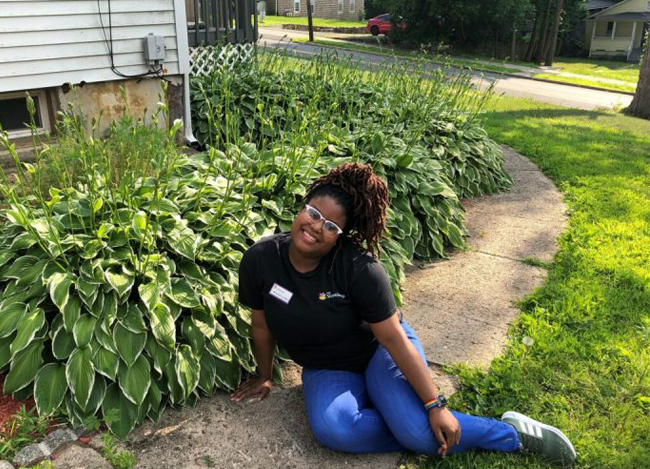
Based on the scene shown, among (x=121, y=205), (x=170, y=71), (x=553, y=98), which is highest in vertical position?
(x=170, y=71)

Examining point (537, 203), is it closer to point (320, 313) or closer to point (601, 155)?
point (601, 155)

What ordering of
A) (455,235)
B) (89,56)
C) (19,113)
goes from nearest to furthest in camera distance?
1. (455,235)
2. (89,56)
3. (19,113)

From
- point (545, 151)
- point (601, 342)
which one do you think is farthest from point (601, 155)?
point (601, 342)

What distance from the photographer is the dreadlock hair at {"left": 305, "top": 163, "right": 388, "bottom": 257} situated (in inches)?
111

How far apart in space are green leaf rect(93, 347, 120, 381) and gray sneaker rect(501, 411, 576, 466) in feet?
6.07

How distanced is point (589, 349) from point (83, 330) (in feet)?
9.03

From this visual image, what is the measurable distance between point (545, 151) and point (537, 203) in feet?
7.15

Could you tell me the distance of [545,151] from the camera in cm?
827

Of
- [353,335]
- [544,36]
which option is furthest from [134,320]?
[544,36]

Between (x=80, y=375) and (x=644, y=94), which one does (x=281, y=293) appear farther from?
(x=644, y=94)

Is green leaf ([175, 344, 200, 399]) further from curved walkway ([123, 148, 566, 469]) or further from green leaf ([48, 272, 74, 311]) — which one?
green leaf ([48, 272, 74, 311])

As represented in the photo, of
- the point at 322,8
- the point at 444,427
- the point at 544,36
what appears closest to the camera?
the point at 444,427

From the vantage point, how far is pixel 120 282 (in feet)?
9.89

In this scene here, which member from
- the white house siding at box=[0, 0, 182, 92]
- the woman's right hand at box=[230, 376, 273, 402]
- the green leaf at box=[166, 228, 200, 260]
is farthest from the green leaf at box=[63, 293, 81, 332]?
the white house siding at box=[0, 0, 182, 92]
